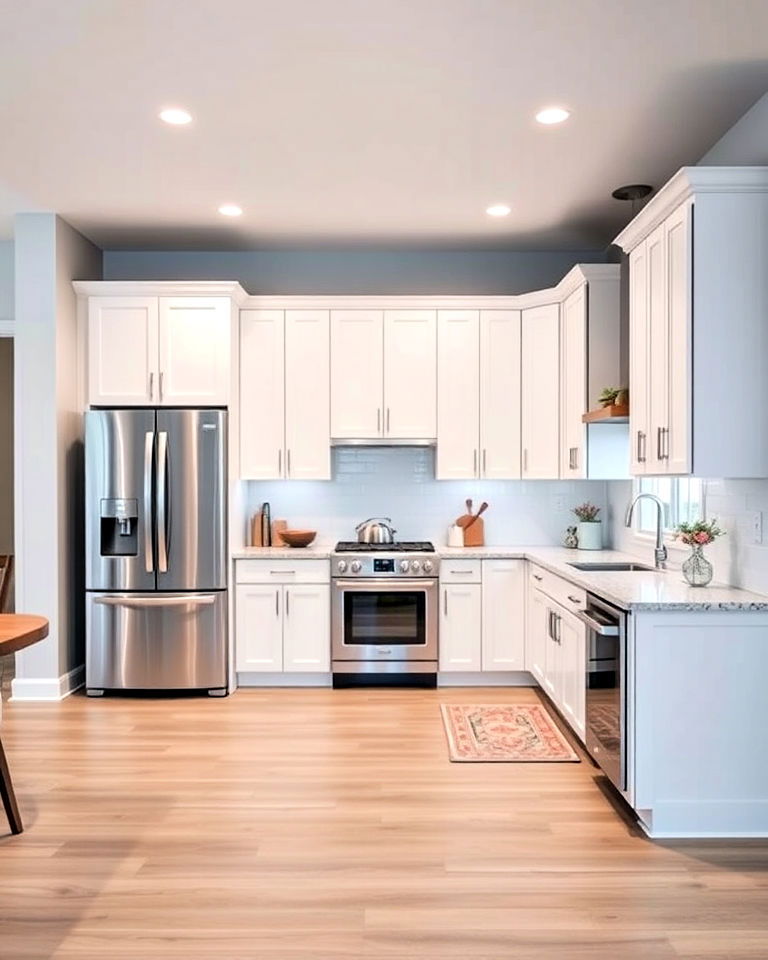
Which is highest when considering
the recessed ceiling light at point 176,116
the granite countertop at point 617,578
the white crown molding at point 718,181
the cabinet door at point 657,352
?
the recessed ceiling light at point 176,116

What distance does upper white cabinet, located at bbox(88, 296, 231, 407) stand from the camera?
5152mm

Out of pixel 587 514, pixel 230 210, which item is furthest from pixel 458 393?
pixel 230 210

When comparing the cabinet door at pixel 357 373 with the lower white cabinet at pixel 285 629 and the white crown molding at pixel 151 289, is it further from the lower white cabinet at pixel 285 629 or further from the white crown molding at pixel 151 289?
the lower white cabinet at pixel 285 629

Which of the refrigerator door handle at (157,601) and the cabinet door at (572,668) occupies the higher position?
Result: the refrigerator door handle at (157,601)

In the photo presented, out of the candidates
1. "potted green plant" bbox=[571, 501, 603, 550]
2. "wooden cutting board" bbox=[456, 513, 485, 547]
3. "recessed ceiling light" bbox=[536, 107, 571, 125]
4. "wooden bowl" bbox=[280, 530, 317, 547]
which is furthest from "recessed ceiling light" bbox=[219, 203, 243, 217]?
"potted green plant" bbox=[571, 501, 603, 550]

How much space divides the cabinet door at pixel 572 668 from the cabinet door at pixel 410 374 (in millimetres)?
1752

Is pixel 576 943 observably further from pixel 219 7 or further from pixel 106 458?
pixel 106 458

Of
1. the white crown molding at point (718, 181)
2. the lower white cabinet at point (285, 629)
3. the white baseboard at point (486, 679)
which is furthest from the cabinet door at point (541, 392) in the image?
the white crown molding at point (718, 181)

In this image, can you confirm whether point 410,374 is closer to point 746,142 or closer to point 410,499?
point 410,499

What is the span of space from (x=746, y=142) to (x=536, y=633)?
9.28 feet

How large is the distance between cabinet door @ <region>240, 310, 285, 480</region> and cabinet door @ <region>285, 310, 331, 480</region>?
0.05m

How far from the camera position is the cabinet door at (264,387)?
5.44 meters

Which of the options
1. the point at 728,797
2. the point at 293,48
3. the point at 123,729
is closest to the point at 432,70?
the point at 293,48

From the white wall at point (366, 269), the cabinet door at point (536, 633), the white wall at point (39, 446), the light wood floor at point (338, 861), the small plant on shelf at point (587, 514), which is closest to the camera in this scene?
the light wood floor at point (338, 861)
